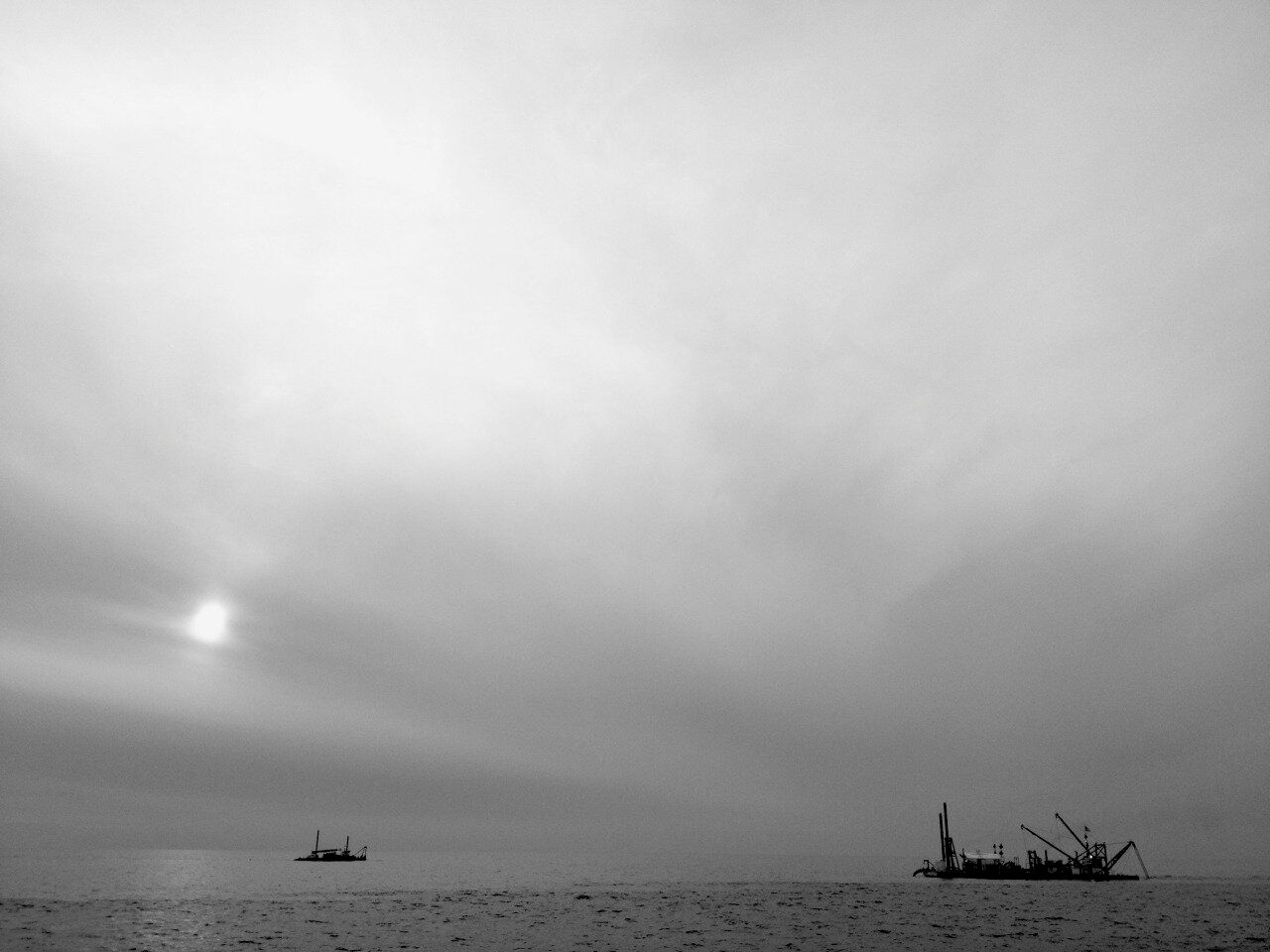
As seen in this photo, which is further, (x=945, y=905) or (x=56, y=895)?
(x=56, y=895)

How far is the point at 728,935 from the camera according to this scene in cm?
6981

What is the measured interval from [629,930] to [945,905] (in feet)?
167

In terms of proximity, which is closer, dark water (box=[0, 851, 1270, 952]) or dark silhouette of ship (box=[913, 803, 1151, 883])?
dark water (box=[0, 851, 1270, 952])

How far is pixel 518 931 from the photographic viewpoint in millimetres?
72562

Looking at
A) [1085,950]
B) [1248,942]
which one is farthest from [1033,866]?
[1085,950]

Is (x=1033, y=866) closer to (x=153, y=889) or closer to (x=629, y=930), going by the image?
(x=629, y=930)

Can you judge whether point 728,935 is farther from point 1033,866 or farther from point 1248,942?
point 1033,866

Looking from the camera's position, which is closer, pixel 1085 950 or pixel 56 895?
pixel 1085 950

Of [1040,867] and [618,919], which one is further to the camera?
[1040,867]

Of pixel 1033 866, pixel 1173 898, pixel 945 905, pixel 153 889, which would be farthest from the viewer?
pixel 1033 866

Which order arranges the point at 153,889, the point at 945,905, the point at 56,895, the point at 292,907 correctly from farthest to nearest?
1. the point at 153,889
2. the point at 56,895
3. the point at 945,905
4. the point at 292,907

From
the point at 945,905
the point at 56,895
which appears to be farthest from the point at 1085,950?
the point at 56,895

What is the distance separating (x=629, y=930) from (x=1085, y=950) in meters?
38.1

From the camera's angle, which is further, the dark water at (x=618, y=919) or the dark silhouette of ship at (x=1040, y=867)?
the dark silhouette of ship at (x=1040, y=867)
